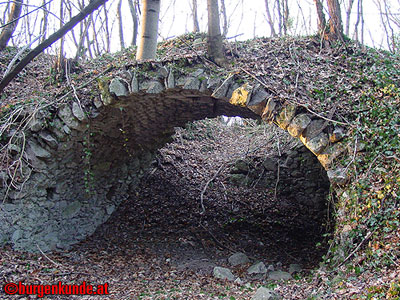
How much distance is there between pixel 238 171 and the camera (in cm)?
773

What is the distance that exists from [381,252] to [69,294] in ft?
10.5

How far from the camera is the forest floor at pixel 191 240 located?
166 inches

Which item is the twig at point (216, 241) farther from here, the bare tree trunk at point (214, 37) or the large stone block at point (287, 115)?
the bare tree trunk at point (214, 37)

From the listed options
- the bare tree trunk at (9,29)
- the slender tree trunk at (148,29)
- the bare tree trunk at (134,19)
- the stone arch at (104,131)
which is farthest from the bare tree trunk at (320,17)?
the bare tree trunk at (134,19)

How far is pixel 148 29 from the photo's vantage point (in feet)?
18.2

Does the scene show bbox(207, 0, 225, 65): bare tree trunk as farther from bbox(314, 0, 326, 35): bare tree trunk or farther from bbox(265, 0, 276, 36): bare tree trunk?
bbox(265, 0, 276, 36): bare tree trunk

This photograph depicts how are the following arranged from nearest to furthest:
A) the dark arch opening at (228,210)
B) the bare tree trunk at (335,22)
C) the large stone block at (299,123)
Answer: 1. the large stone block at (299,123)
2. the bare tree trunk at (335,22)
3. the dark arch opening at (228,210)

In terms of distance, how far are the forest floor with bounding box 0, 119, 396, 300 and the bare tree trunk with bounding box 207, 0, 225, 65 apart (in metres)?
2.77

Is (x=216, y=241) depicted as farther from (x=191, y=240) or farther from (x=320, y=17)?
(x=320, y=17)

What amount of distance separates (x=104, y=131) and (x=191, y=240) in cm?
242

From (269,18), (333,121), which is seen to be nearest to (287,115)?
(333,121)

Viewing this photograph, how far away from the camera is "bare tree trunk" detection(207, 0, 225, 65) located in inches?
205

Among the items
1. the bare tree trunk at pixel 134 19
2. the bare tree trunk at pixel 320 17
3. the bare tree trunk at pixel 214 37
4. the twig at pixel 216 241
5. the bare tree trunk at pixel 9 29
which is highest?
→ the bare tree trunk at pixel 134 19

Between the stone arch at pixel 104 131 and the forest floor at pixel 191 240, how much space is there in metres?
0.50
